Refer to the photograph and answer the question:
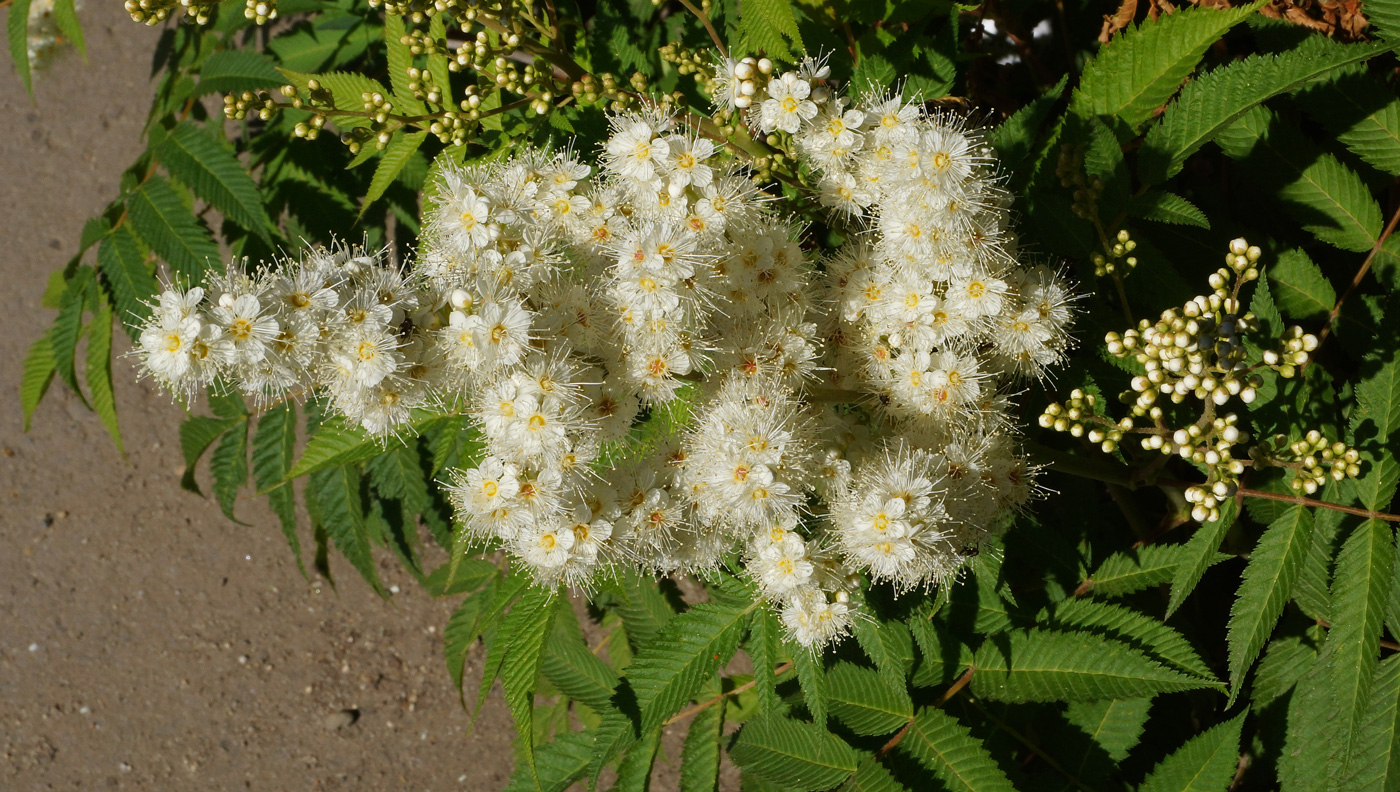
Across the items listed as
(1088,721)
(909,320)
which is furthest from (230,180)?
(1088,721)

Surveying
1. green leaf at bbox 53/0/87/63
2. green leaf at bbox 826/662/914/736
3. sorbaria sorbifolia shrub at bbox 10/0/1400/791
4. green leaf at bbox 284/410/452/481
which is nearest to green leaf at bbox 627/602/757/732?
sorbaria sorbifolia shrub at bbox 10/0/1400/791

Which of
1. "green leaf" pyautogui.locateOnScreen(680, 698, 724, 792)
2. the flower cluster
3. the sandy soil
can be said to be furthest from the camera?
the sandy soil

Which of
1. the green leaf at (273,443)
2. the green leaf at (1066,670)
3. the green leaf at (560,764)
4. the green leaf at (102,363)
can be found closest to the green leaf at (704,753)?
the green leaf at (560,764)

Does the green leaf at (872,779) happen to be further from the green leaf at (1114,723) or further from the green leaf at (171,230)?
the green leaf at (171,230)

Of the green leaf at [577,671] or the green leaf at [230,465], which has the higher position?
the green leaf at [230,465]

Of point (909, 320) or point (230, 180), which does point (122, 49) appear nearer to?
point (230, 180)

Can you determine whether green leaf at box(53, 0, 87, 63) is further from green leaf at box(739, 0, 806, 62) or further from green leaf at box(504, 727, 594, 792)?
green leaf at box(504, 727, 594, 792)

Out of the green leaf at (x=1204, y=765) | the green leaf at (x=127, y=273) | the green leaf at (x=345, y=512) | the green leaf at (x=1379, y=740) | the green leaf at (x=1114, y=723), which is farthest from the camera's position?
the green leaf at (x=345, y=512)
